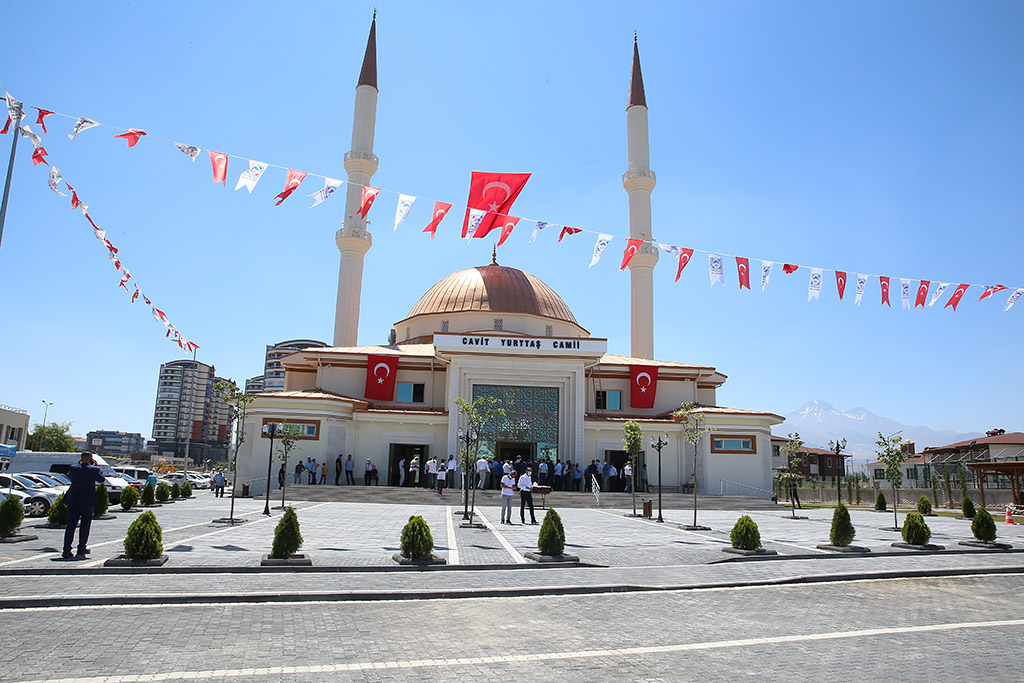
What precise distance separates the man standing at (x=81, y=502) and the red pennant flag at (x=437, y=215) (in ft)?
37.8

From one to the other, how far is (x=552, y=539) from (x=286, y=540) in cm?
452

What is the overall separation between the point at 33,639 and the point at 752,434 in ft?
106

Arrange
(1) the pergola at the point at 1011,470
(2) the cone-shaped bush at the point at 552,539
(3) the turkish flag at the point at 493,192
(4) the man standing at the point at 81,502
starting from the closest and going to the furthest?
(4) the man standing at the point at 81,502 → (2) the cone-shaped bush at the point at 552,539 → (3) the turkish flag at the point at 493,192 → (1) the pergola at the point at 1011,470

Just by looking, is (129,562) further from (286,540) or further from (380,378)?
(380,378)

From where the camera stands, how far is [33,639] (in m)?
6.33

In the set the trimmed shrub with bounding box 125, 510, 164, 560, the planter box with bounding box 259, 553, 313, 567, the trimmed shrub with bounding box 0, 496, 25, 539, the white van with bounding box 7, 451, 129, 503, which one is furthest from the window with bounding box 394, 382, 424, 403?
the trimmed shrub with bounding box 125, 510, 164, 560

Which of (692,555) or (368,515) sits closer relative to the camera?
(692,555)

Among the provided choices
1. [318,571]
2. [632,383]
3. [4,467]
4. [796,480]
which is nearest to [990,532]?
[796,480]

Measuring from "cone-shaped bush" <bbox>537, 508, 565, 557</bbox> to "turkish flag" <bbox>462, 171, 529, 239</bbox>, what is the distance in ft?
35.1

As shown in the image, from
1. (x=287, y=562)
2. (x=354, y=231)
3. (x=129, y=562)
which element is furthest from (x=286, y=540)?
(x=354, y=231)

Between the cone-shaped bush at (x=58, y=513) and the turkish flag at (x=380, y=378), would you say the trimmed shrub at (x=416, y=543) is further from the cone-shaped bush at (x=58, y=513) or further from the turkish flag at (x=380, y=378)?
the turkish flag at (x=380, y=378)

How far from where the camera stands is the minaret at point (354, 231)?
133ft

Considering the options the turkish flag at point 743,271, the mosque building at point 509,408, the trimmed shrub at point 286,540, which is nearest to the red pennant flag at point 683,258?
the turkish flag at point 743,271

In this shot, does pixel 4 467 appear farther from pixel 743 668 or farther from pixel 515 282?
pixel 743 668
